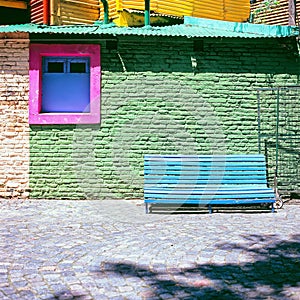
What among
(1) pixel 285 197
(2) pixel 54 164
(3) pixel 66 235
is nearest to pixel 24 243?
(3) pixel 66 235

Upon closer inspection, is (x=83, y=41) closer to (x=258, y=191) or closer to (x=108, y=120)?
(x=108, y=120)

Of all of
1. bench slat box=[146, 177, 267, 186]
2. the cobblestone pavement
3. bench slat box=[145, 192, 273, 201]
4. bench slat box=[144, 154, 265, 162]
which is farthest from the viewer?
bench slat box=[144, 154, 265, 162]

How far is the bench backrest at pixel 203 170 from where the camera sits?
9430mm

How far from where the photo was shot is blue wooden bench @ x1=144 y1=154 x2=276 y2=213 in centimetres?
891

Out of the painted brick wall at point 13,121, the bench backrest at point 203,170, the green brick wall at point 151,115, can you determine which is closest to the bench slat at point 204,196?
the bench backrest at point 203,170

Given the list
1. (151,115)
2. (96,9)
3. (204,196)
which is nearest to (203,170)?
(204,196)

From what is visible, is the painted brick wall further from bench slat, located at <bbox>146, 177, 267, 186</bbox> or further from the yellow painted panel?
the yellow painted panel

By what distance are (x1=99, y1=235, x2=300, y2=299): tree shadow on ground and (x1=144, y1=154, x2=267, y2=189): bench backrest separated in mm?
3351

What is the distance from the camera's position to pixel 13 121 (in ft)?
34.1

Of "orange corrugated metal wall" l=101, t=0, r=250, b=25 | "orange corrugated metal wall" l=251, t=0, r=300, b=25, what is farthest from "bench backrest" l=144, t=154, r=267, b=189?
"orange corrugated metal wall" l=251, t=0, r=300, b=25

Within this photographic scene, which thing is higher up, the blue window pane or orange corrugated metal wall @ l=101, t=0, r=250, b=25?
orange corrugated metal wall @ l=101, t=0, r=250, b=25

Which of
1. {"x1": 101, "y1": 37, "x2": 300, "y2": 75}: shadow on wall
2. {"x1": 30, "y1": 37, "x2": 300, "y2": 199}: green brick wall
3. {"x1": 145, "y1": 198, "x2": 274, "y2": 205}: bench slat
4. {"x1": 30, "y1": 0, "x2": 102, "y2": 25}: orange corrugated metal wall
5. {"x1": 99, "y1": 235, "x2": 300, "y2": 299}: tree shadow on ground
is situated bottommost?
{"x1": 99, "y1": 235, "x2": 300, "y2": 299}: tree shadow on ground

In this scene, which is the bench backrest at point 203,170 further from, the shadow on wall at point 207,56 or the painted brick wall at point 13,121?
the painted brick wall at point 13,121

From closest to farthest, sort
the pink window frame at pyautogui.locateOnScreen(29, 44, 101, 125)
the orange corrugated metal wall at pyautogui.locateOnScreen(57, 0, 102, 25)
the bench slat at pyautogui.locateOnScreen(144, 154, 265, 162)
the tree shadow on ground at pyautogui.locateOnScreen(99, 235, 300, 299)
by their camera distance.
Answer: the tree shadow on ground at pyautogui.locateOnScreen(99, 235, 300, 299), the bench slat at pyautogui.locateOnScreen(144, 154, 265, 162), the pink window frame at pyautogui.locateOnScreen(29, 44, 101, 125), the orange corrugated metal wall at pyautogui.locateOnScreen(57, 0, 102, 25)
